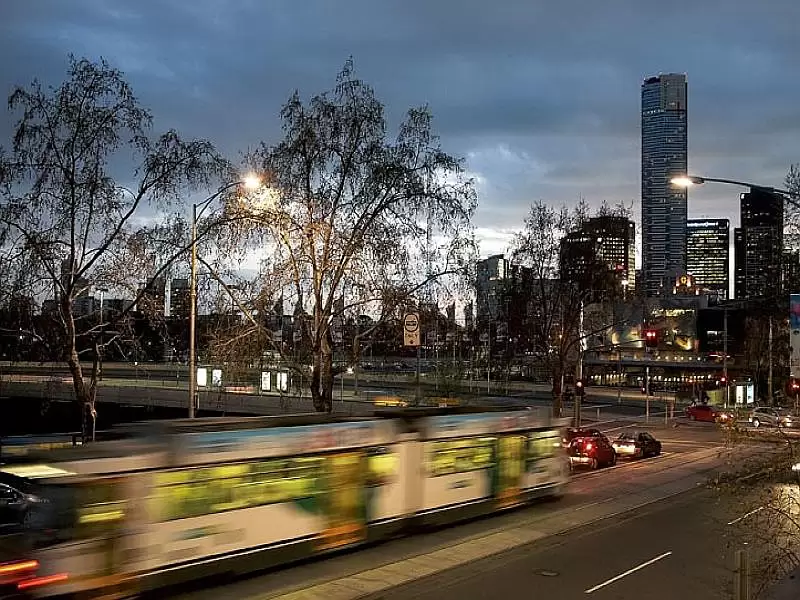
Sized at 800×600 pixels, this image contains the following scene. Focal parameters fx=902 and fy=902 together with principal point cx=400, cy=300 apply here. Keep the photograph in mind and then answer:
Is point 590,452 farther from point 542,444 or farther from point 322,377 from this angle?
point 542,444

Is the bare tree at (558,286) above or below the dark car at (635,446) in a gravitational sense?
above

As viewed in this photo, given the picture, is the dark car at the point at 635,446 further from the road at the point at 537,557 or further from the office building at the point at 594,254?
the road at the point at 537,557

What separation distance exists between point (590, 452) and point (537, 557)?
19.2 m

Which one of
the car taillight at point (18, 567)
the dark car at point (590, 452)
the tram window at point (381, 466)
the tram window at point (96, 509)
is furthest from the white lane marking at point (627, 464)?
the car taillight at point (18, 567)

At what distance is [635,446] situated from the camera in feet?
133

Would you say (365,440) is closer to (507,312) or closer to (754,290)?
(507,312)

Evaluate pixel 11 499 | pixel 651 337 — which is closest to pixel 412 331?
pixel 11 499

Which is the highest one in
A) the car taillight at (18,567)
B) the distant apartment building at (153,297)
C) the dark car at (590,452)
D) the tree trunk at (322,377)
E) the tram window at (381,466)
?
the distant apartment building at (153,297)

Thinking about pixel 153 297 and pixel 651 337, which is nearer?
pixel 153 297

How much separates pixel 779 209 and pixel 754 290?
96.8 ft

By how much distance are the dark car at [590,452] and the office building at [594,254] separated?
1090 centimetres

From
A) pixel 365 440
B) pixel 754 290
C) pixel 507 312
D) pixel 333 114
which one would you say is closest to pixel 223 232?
pixel 333 114

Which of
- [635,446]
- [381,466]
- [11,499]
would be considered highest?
[381,466]

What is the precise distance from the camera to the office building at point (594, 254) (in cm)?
4612
